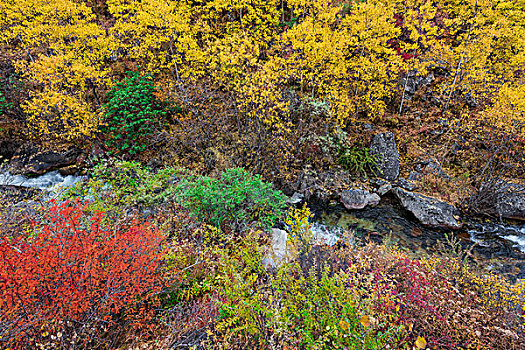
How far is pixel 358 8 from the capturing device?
1253cm

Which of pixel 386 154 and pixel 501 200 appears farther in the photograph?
pixel 386 154

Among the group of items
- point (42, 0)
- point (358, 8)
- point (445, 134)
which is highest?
point (42, 0)

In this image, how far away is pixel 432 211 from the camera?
9289 millimetres

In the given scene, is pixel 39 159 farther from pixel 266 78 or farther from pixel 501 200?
pixel 501 200

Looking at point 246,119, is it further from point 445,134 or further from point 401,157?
point 445,134

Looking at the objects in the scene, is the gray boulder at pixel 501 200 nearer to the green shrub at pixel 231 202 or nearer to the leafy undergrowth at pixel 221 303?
the leafy undergrowth at pixel 221 303

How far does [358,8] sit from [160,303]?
16513 mm

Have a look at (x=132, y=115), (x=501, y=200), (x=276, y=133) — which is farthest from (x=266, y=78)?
(x=501, y=200)

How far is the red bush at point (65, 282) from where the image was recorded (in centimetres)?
291

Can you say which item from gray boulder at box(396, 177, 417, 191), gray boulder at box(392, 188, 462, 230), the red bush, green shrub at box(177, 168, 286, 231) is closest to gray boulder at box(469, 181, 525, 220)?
gray boulder at box(392, 188, 462, 230)

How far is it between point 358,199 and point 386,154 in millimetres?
3236

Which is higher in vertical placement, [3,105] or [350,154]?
[3,105]

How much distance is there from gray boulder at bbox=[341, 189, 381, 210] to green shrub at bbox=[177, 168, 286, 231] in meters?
A: 4.85

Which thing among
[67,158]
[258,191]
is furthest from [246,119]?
[67,158]
